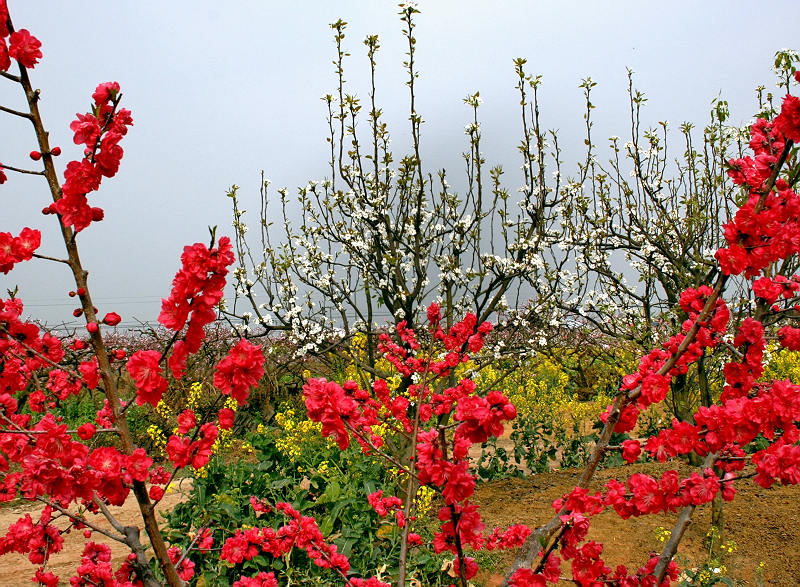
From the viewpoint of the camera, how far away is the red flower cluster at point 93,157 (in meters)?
1.43

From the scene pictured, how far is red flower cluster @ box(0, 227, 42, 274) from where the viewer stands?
4.83 ft

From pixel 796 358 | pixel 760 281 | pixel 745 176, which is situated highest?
pixel 745 176

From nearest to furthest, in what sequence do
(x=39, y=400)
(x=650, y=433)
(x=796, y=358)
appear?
(x=39, y=400)
(x=650, y=433)
(x=796, y=358)

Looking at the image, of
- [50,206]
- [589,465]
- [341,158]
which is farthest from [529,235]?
[50,206]

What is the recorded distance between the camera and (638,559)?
160 inches

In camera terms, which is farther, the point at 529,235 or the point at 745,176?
the point at 529,235

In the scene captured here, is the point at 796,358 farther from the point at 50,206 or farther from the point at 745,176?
the point at 50,206

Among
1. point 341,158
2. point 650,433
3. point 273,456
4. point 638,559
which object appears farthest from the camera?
point 650,433

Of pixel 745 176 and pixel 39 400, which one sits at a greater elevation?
pixel 745 176

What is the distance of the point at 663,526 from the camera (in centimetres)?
463

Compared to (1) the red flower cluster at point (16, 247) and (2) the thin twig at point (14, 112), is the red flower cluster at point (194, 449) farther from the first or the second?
(2) the thin twig at point (14, 112)

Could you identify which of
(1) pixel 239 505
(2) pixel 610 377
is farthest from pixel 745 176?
(2) pixel 610 377

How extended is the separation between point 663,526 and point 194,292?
470 cm

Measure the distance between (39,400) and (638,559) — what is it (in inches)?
159
